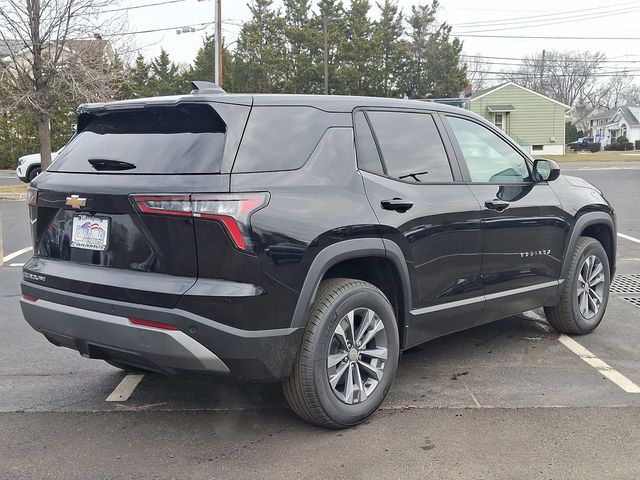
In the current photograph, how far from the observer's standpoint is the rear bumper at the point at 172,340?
3.16 meters

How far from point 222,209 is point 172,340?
678mm

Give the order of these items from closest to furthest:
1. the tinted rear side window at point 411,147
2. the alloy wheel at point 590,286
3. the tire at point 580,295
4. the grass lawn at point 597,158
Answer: the tinted rear side window at point 411,147 → the tire at point 580,295 → the alloy wheel at point 590,286 → the grass lawn at point 597,158

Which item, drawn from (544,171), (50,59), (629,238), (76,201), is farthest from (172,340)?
(50,59)

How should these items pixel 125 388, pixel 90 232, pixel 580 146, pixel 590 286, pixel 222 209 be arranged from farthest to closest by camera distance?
1. pixel 580 146
2. pixel 590 286
3. pixel 125 388
4. pixel 90 232
5. pixel 222 209

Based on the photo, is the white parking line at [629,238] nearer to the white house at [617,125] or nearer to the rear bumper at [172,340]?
the rear bumper at [172,340]

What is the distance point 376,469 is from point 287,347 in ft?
2.47

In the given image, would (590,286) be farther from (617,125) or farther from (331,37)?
(617,125)

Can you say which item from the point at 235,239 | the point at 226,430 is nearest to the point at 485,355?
the point at 226,430

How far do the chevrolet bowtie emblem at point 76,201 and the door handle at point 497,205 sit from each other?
2.55m

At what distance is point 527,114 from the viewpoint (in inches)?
1912

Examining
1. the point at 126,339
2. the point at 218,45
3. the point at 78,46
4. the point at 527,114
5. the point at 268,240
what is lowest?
the point at 126,339

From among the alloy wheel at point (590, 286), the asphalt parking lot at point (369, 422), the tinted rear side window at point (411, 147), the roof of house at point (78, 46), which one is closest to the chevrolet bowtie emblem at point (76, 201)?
the asphalt parking lot at point (369, 422)

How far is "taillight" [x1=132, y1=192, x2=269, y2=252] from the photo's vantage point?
123 inches

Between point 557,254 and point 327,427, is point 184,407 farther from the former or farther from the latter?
point 557,254
